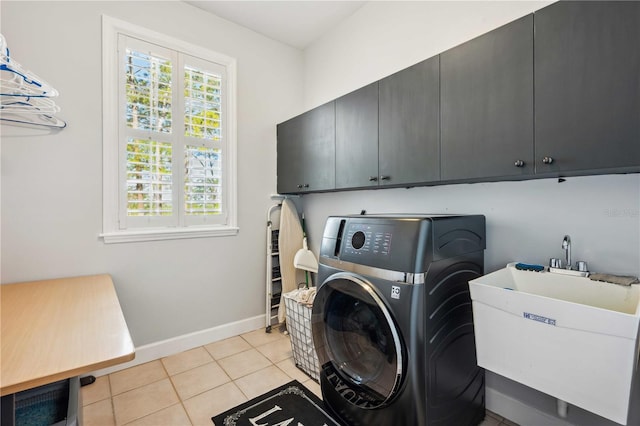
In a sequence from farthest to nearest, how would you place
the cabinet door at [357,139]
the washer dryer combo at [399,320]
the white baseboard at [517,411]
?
1. the cabinet door at [357,139]
2. the white baseboard at [517,411]
3. the washer dryer combo at [399,320]

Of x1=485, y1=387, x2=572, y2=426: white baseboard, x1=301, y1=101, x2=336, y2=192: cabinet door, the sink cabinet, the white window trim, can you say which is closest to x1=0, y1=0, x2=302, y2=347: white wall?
the white window trim

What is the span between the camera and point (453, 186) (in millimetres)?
1964

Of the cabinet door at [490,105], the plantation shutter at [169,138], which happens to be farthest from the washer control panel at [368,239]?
the plantation shutter at [169,138]

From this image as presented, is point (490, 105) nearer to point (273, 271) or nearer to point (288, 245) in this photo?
point (288, 245)

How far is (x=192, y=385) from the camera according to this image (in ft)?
6.73

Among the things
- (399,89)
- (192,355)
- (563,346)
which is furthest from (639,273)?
(192,355)

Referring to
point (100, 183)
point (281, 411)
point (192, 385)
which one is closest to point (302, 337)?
point (281, 411)

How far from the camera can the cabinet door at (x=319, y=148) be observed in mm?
2396

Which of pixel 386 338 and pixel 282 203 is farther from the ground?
pixel 282 203

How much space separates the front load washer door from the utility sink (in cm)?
41

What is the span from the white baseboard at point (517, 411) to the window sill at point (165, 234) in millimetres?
2314

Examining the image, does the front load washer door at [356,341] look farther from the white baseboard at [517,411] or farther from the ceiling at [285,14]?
the ceiling at [285,14]

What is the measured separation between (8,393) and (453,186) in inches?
85.5

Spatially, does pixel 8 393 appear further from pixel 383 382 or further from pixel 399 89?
pixel 399 89
